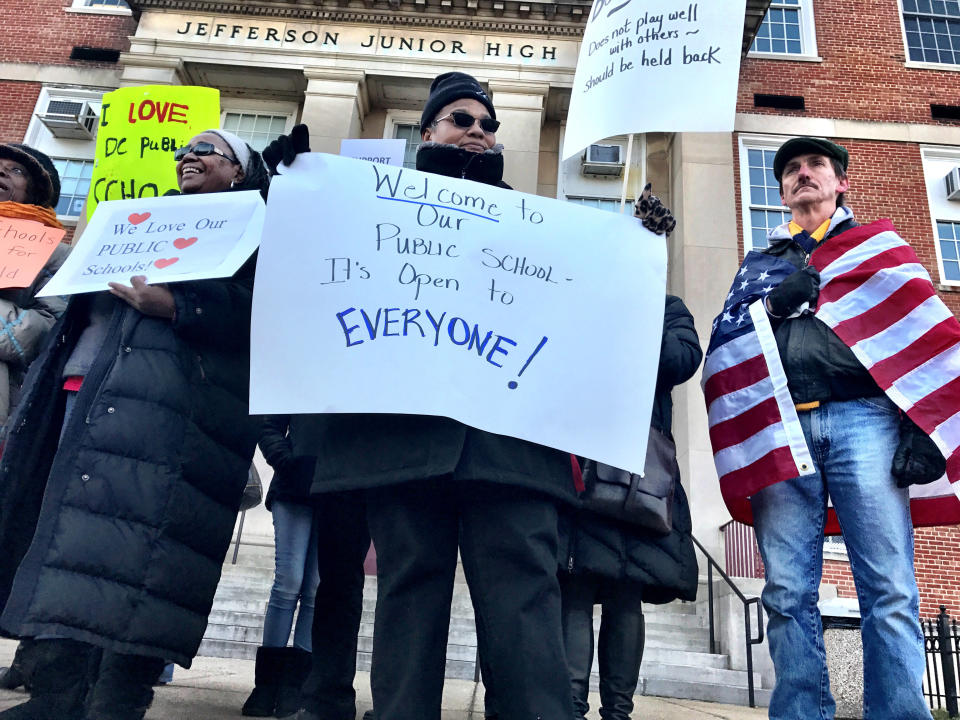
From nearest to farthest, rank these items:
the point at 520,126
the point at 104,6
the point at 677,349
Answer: the point at 677,349
the point at 520,126
the point at 104,6

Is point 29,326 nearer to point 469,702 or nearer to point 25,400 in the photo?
point 25,400

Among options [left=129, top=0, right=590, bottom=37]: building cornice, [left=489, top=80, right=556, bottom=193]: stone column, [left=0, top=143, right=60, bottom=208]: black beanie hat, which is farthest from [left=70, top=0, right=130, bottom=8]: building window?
[left=0, top=143, right=60, bottom=208]: black beanie hat

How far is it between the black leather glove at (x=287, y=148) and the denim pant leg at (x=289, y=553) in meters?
2.04

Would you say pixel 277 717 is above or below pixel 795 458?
below

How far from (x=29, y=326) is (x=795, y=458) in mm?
3180

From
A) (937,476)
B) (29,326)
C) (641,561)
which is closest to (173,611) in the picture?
(29,326)

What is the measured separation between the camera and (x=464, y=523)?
2.04 meters

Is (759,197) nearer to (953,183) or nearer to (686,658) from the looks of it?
(953,183)

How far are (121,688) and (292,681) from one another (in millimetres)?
1238

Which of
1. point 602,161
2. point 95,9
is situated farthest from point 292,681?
point 95,9

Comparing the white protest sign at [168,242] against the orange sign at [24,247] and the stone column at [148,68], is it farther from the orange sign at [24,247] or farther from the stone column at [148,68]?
the stone column at [148,68]

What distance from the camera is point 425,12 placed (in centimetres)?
1368

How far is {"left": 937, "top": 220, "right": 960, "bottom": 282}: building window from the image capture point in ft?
42.8

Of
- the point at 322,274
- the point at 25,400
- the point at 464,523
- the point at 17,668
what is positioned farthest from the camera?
the point at 17,668
